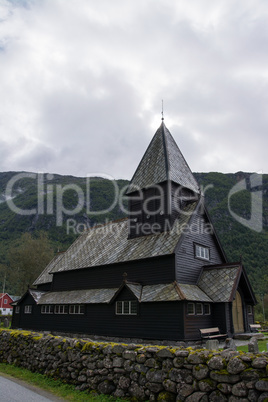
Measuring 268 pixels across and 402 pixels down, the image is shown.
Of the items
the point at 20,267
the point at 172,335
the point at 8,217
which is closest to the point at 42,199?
the point at 8,217

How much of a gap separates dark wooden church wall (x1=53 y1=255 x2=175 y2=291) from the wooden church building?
0.07 metres

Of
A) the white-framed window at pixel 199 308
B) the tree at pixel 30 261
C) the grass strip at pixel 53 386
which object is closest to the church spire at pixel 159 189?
the white-framed window at pixel 199 308

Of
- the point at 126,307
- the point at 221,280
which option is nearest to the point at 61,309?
the point at 126,307

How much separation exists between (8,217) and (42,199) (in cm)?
1944

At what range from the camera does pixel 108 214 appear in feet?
493

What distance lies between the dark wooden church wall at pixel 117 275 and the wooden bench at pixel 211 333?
12.9 feet

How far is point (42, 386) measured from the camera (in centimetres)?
1095

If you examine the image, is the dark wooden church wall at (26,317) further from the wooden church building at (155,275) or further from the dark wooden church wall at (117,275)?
the dark wooden church wall at (117,275)

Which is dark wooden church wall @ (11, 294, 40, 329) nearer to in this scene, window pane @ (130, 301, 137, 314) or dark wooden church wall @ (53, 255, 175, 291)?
dark wooden church wall @ (53, 255, 175, 291)

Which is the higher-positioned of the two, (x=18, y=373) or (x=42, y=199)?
(x=42, y=199)

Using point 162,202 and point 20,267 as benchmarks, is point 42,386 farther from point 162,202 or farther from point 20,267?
point 20,267

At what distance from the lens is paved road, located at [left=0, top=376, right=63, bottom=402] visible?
9.23 m

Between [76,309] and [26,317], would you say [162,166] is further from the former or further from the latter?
[26,317]

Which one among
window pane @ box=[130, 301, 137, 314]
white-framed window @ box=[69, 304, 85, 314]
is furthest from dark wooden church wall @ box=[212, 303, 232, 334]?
white-framed window @ box=[69, 304, 85, 314]
